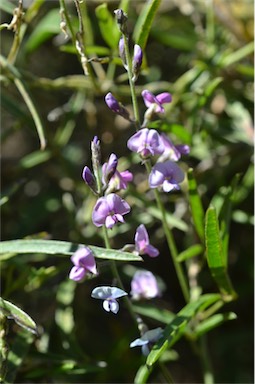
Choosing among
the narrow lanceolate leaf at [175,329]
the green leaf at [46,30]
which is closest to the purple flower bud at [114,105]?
the narrow lanceolate leaf at [175,329]

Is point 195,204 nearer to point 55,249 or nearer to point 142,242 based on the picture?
point 142,242

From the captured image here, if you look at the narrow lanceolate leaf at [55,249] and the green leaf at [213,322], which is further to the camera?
the green leaf at [213,322]

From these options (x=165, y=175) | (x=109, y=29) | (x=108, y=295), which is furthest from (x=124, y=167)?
(x=108, y=295)

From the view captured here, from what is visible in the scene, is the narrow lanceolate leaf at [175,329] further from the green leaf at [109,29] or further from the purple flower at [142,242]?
the green leaf at [109,29]

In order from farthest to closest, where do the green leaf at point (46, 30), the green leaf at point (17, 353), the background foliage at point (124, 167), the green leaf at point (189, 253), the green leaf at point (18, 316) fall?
the green leaf at point (46, 30) < the background foliage at point (124, 167) < the green leaf at point (189, 253) < the green leaf at point (17, 353) < the green leaf at point (18, 316)

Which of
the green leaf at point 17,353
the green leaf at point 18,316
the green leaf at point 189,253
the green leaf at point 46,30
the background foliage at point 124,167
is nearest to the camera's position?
the green leaf at point 18,316

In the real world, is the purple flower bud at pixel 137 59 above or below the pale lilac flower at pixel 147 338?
above

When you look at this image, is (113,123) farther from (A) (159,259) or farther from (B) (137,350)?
(B) (137,350)
